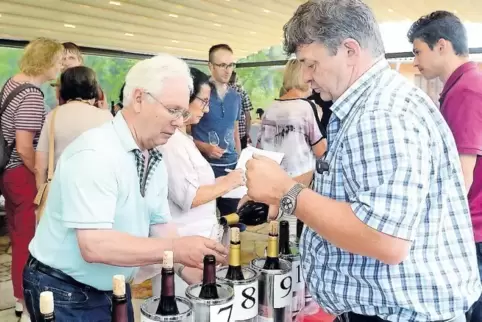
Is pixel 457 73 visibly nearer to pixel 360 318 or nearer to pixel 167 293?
pixel 360 318

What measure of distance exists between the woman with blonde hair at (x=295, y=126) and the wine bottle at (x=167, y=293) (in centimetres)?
207

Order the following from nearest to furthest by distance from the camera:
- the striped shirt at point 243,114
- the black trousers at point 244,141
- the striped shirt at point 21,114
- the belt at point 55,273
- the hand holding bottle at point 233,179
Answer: the belt at point 55,273, the hand holding bottle at point 233,179, the striped shirt at point 21,114, the striped shirt at point 243,114, the black trousers at point 244,141

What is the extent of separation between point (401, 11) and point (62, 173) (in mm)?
7853

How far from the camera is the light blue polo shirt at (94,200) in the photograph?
1.23 metres

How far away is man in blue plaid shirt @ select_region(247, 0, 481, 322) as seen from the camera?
915mm

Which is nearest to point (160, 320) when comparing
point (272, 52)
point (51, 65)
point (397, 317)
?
point (397, 317)

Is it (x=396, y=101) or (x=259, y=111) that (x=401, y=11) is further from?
(x=396, y=101)

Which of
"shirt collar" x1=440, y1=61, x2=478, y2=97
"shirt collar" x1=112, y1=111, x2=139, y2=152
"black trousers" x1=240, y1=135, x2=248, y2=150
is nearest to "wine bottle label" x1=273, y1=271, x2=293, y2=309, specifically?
"shirt collar" x1=112, y1=111, x2=139, y2=152

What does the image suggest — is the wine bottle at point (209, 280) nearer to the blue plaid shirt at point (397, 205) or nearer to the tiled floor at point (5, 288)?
the blue plaid shirt at point (397, 205)

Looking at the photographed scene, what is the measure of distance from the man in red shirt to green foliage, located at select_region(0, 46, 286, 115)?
1555 mm

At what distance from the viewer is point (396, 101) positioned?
0.97 meters

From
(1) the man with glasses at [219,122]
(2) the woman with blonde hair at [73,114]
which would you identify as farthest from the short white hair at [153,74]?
(1) the man with glasses at [219,122]

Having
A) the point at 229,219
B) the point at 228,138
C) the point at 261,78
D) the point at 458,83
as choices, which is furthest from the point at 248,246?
the point at 261,78

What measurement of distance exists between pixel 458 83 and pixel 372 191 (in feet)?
3.88
